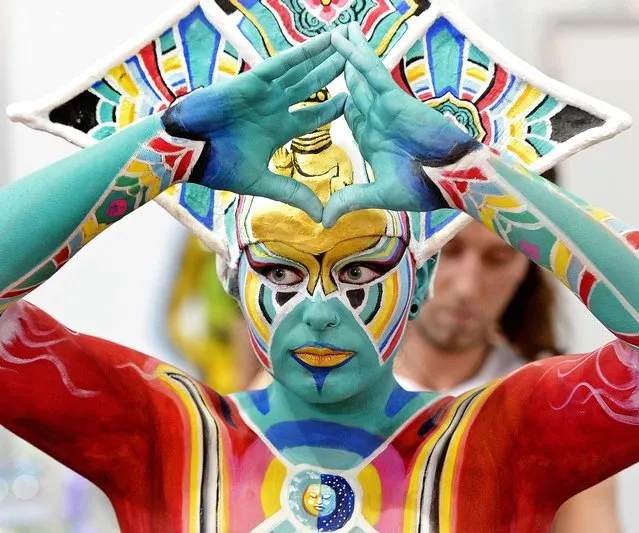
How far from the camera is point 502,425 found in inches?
40.7

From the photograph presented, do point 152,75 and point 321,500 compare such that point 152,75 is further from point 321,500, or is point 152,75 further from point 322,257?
point 321,500

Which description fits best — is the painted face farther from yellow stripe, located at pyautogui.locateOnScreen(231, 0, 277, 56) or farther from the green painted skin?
yellow stripe, located at pyautogui.locateOnScreen(231, 0, 277, 56)

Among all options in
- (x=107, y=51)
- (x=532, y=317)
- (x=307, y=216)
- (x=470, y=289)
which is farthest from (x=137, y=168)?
(x=532, y=317)

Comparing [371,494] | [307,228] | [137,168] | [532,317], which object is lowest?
[532,317]

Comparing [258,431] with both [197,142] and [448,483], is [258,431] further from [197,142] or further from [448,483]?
[197,142]

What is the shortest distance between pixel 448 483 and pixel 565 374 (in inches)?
5.9

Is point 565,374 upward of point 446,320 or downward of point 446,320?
upward

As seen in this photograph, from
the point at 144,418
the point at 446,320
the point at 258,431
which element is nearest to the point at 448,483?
the point at 258,431

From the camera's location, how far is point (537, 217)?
2.97 ft

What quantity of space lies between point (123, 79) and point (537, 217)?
1.45 ft

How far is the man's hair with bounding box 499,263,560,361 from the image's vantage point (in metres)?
1.88

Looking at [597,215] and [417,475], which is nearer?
[597,215]

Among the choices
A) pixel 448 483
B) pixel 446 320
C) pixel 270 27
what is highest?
pixel 270 27

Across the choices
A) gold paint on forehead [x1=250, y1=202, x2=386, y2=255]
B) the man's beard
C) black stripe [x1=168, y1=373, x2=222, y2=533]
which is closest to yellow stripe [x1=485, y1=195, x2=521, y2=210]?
gold paint on forehead [x1=250, y1=202, x2=386, y2=255]
